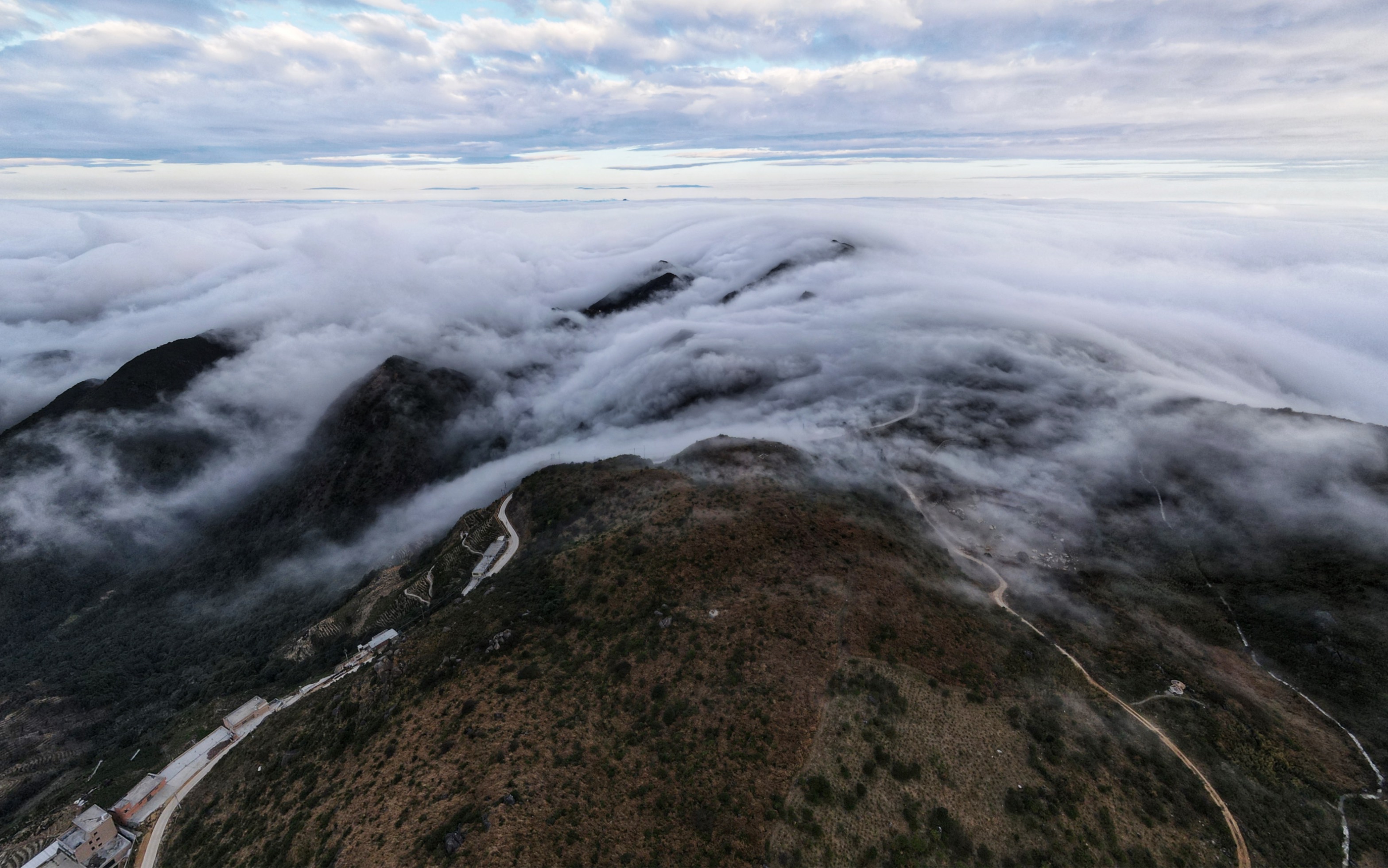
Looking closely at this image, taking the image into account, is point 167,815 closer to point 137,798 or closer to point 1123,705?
point 137,798

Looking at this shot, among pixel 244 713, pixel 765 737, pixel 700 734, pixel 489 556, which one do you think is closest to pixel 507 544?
pixel 489 556

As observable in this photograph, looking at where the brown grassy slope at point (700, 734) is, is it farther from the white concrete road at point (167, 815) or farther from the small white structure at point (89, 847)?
the small white structure at point (89, 847)

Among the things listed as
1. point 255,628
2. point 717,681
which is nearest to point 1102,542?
point 717,681

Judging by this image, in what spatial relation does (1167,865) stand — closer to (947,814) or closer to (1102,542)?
(947,814)

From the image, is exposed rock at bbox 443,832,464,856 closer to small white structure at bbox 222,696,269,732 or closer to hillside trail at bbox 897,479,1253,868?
hillside trail at bbox 897,479,1253,868

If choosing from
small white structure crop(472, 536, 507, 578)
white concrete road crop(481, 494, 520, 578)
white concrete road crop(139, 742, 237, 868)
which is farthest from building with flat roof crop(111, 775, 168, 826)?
white concrete road crop(481, 494, 520, 578)

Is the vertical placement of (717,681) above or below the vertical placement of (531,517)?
above
